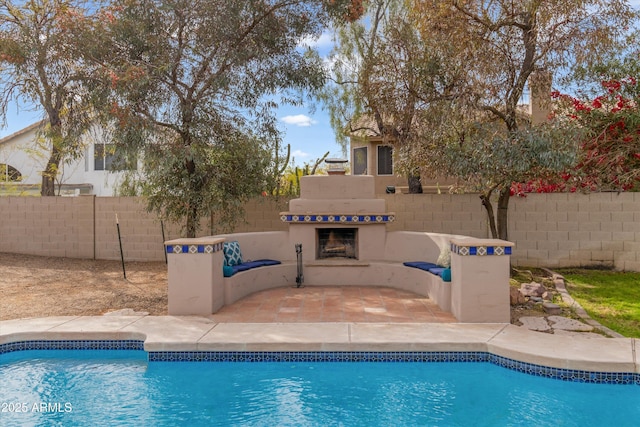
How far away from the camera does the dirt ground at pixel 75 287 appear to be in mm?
7141

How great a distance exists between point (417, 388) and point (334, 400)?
0.87 metres

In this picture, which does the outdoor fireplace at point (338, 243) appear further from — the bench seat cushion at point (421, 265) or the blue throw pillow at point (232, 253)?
the blue throw pillow at point (232, 253)

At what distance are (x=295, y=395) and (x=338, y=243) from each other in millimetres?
4915

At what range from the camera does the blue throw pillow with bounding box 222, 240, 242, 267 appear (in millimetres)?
7742

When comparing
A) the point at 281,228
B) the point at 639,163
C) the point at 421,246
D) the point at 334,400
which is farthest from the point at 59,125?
the point at 639,163

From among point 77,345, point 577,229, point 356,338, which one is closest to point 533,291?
point 577,229

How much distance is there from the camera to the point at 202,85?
29.5ft

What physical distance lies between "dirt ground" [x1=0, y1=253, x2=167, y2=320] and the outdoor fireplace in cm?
311

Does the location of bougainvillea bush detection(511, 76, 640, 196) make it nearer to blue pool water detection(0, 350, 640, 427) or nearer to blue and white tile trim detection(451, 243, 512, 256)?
blue and white tile trim detection(451, 243, 512, 256)

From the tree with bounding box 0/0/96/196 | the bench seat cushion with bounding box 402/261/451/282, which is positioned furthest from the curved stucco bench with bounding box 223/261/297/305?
the tree with bounding box 0/0/96/196

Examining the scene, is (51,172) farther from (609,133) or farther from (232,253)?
(609,133)

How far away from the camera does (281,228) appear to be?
36.6 feet

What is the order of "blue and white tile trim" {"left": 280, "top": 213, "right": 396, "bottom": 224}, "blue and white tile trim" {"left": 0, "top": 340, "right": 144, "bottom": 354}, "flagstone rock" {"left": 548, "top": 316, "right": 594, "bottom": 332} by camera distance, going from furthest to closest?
"blue and white tile trim" {"left": 280, "top": 213, "right": 396, "bottom": 224}
"flagstone rock" {"left": 548, "top": 316, "right": 594, "bottom": 332}
"blue and white tile trim" {"left": 0, "top": 340, "right": 144, "bottom": 354}

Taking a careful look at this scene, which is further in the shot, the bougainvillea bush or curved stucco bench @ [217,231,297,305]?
the bougainvillea bush
